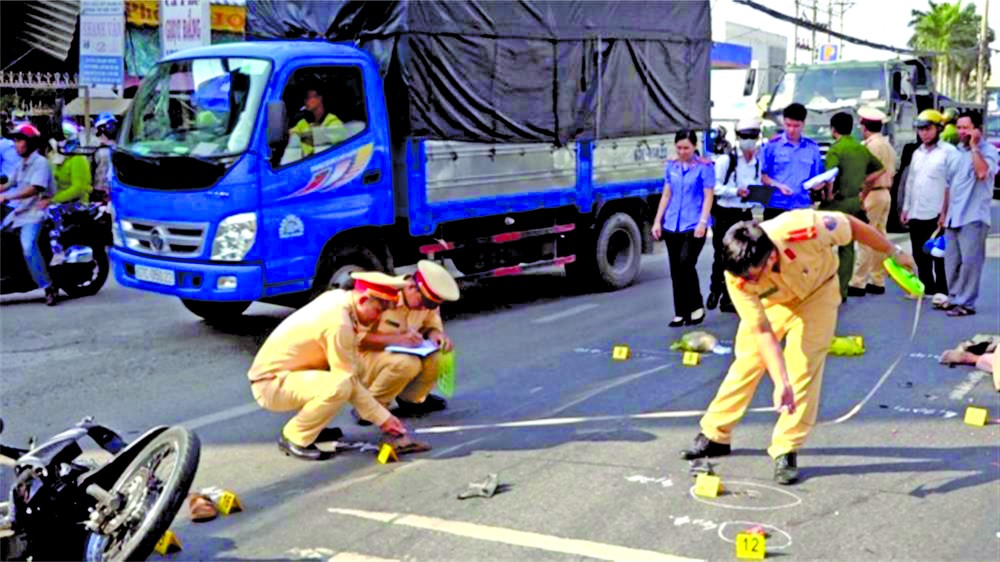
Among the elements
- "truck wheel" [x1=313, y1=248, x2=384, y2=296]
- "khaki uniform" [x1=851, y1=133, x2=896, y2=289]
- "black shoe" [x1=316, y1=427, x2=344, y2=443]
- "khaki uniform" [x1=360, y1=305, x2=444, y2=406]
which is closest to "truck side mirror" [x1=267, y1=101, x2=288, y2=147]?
"truck wheel" [x1=313, y1=248, x2=384, y2=296]

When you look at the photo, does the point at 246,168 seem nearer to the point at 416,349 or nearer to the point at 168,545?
the point at 416,349

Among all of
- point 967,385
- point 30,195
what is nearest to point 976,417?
point 967,385

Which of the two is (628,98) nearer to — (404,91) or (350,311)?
(404,91)

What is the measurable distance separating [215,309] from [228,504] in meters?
5.29

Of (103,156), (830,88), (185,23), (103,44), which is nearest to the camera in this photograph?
(103,156)

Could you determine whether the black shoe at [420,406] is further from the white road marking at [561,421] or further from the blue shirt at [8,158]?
the blue shirt at [8,158]

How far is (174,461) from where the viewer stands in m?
4.26

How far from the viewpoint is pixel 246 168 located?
880cm

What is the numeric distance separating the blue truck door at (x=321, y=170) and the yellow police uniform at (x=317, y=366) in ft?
9.63

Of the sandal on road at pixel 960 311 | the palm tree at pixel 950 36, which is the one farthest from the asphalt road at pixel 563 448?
the palm tree at pixel 950 36

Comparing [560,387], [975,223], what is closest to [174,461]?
[560,387]

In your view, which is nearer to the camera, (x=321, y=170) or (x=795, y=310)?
(x=795, y=310)

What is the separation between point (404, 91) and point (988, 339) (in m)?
5.17

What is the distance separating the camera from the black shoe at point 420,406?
7.12 metres
